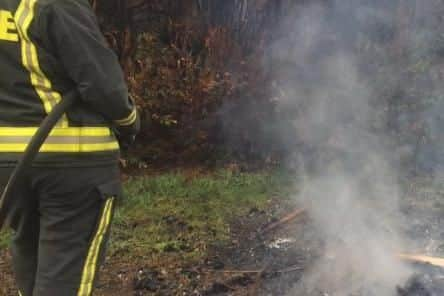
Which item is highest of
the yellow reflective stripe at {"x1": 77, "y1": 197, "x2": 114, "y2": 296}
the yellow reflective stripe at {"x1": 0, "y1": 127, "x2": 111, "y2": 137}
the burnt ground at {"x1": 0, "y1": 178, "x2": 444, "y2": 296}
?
the yellow reflective stripe at {"x1": 0, "y1": 127, "x2": 111, "y2": 137}

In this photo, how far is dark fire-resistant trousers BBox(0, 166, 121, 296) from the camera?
2.30m

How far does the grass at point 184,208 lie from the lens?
4258 mm

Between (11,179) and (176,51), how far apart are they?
4026mm

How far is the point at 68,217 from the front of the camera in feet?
7.70

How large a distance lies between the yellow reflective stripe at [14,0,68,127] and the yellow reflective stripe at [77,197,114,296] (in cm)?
47

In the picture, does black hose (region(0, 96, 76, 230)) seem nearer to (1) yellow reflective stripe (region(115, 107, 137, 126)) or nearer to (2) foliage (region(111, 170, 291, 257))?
(1) yellow reflective stripe (region(115, 107, 137, 126))

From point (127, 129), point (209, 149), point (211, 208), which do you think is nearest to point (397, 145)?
point (209, 149)

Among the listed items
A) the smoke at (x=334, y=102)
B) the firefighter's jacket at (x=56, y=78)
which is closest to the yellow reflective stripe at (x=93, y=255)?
the firefighter's jacket at (x=56, y=78)

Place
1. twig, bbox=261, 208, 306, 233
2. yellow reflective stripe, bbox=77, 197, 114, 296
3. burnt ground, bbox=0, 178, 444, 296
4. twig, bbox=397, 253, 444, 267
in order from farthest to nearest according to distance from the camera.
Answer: twig, bbox=261, 208, 306, 233
twig, bbox=397, 253, 444, 267
burnt ground, bbox=0, 178, 444, 296
yellow reflective stripe, bbox=77, 197, 114, 296

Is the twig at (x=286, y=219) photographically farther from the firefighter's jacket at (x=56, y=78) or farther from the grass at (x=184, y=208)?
the firefighter's jacket at (x=56, y=78)

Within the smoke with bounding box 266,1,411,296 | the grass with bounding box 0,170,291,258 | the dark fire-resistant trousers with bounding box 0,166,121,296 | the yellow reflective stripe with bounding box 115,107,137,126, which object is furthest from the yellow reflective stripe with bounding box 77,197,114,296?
the smoke with bounding box 266,1,411,296

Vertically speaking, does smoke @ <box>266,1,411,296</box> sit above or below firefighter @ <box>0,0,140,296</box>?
below

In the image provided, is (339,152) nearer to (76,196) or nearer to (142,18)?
(142,18)

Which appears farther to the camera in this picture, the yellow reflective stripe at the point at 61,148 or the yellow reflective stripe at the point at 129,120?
the yellow reflective stripe at the point at 129,120
